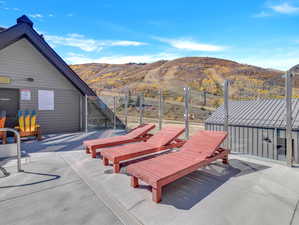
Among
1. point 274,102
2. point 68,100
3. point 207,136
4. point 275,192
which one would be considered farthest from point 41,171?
point 274,102

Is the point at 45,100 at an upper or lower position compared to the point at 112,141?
upper

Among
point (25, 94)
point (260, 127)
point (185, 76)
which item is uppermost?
point (185, 76)

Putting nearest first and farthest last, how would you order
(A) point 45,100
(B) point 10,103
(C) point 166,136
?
(C) point 166,136
(B) point 10,103
(A) point 45,100

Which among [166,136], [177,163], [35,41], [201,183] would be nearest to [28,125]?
[35,41]

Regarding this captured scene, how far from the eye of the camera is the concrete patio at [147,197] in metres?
2.02

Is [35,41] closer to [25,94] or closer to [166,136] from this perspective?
[25,94]

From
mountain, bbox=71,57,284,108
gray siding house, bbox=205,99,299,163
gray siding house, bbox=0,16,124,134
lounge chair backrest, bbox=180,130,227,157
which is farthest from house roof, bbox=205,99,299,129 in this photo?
mountain, bbox=71,57,284,108

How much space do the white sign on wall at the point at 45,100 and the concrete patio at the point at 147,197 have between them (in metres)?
4.66

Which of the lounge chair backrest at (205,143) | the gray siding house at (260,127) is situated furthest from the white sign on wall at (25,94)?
the gray siding house at (260,127)

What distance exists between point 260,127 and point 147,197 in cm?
461

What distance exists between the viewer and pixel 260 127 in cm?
517

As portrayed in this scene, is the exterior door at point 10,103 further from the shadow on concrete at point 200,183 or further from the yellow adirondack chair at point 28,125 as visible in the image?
the shadow on concrete at point 200,183

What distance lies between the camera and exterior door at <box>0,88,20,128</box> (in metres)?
7.19

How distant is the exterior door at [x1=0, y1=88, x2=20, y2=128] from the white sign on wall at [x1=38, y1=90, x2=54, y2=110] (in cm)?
87
